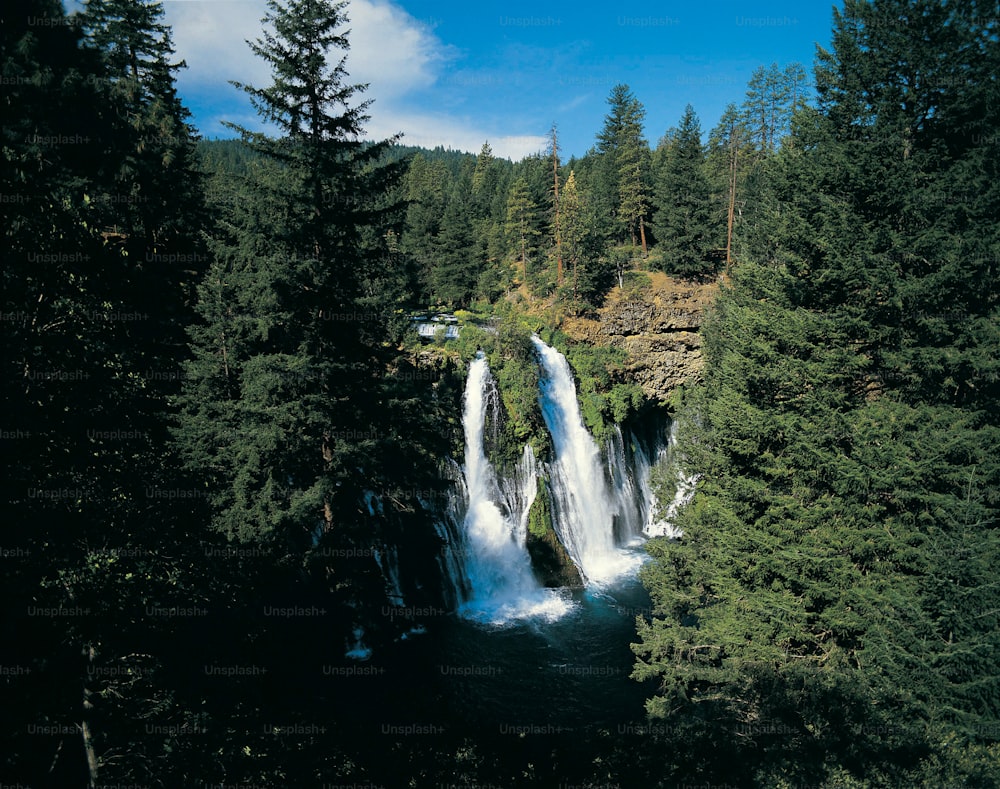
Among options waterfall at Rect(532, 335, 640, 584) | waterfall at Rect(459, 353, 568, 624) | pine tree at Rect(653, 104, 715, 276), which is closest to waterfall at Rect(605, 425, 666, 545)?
waterfall at Rect(532, 335, 640, 584)

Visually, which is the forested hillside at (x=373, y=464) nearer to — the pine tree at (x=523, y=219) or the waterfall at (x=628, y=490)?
the waterfall at (x=628, y=490)

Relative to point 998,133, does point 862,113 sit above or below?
above

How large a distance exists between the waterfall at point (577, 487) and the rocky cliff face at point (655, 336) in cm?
532

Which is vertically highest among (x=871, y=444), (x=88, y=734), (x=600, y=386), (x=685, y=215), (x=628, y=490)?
(x=685, y=215)

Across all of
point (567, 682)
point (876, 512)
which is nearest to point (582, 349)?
point (567, 682)

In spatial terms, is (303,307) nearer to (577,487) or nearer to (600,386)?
(577,487)

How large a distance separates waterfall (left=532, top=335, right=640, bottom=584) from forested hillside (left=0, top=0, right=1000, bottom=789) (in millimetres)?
8990

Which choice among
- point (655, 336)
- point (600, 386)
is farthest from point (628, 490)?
point (655, 336)

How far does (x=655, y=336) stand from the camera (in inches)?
1243

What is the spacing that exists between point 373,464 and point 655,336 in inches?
951

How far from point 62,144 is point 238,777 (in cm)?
983

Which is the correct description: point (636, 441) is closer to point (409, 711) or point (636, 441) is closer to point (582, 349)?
point (582, 349)

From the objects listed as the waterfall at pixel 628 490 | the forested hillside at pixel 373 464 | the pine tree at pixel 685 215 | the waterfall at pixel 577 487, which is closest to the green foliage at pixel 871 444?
the forested hillside at pixel 373 464

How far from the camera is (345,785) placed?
24.4 ft
